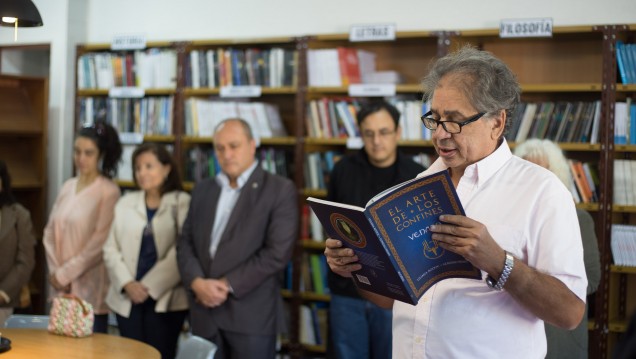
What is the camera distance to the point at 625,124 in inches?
172

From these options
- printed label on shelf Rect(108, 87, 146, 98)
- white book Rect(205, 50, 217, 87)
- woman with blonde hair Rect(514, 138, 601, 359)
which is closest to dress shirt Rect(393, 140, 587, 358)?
woman with blonde hair Rect(514, 138, 601, 359)

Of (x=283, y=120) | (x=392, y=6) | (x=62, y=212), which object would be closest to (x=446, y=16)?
(x=392, y=6)

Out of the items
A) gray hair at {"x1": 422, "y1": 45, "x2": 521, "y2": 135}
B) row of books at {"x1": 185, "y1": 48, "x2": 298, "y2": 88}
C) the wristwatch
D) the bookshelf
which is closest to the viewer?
the wristwatch

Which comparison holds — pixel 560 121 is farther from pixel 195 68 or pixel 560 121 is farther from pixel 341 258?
pixel 341 258

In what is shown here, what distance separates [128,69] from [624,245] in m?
3.70

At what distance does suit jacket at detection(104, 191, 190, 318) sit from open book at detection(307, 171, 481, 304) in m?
2.56

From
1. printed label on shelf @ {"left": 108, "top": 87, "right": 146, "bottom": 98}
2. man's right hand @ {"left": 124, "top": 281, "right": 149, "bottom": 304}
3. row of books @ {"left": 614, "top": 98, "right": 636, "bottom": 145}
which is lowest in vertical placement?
man's right hand @ {"left": 124, "top": 281, "right": 149, "bottom": 304}

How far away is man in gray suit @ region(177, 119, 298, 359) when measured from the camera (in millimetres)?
4047

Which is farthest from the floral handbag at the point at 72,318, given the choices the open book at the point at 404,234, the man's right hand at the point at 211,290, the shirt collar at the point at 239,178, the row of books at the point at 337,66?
the row of books at the point at 337,66

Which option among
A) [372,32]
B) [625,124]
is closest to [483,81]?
[625,124]

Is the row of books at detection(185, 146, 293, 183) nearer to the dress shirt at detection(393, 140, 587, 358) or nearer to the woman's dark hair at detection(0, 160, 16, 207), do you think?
the woman's dark hair at detection(0, 160, 16, 207)

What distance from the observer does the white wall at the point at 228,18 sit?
4811 mm

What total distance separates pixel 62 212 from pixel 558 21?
3.23m

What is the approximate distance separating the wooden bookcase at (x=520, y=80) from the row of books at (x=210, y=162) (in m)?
0.05
